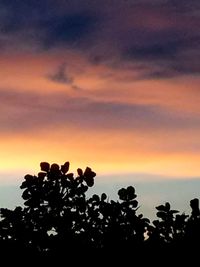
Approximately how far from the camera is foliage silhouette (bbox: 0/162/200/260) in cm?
956

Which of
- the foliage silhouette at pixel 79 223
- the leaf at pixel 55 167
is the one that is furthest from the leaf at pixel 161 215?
the leaf at pixel 55 167

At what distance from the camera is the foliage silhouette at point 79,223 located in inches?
376

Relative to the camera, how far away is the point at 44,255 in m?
9.97

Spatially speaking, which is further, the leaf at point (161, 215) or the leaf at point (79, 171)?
the leaf at point (79, 171)

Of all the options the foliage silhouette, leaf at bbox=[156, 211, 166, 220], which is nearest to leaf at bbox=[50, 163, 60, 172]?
the foliage silhouette

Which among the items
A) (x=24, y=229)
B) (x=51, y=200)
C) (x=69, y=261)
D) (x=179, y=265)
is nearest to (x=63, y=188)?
(x=51, y=200)

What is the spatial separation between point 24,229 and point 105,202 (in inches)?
75.4

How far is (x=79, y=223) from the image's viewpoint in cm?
1073

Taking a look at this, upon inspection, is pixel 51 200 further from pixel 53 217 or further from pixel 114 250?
pixel 114 250

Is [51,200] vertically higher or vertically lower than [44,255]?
higher

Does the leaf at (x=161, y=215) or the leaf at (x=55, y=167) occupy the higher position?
the leaf at (x=55, y=167)

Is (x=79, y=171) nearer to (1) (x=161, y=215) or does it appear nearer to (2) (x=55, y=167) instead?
(2) (x=55, y=167)

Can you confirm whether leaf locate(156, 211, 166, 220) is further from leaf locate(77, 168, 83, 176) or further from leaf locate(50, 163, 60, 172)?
leaf locate(50, 163, 60, 172)

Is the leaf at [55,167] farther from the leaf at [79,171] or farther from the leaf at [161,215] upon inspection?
the leaf at [161,215]
